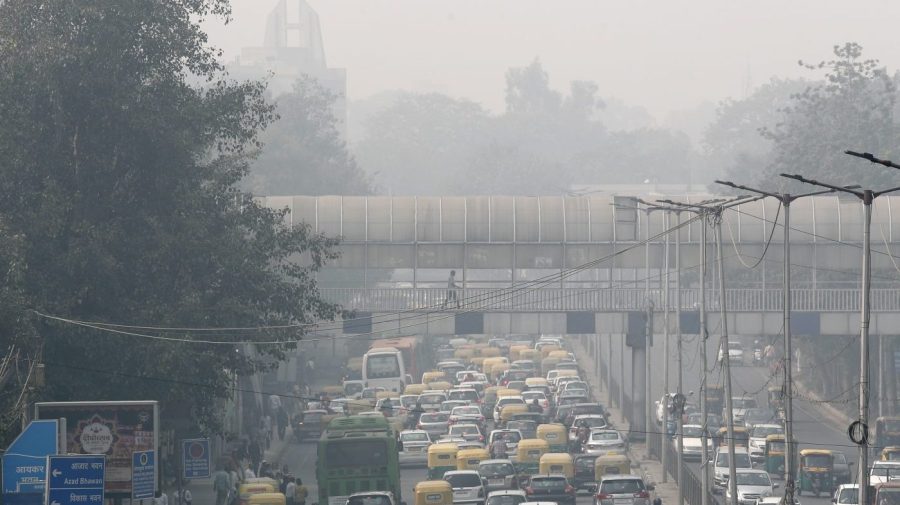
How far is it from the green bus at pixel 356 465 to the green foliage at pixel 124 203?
3.81 meters

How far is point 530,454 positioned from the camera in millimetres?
57594

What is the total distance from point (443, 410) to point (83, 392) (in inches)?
1170

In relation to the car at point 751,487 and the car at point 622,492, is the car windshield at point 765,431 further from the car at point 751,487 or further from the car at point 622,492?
the car at point 622,492

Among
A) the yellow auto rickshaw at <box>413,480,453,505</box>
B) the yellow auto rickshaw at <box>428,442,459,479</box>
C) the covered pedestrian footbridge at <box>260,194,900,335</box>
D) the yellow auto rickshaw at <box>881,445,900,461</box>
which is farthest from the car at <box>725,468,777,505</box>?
the covered pedestrian footbridge at <box>260,194,900,335</box>

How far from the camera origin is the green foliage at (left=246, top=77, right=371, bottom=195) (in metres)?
131

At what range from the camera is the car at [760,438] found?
61844mm

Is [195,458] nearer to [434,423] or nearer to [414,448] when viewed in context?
[414,448]

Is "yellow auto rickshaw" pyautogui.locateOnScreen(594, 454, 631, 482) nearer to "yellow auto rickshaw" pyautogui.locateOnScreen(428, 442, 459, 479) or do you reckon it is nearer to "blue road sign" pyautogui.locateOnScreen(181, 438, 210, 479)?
"yellow auto rickshaw" pyautogui.locateOnScreen(428, 442, 459, 479)

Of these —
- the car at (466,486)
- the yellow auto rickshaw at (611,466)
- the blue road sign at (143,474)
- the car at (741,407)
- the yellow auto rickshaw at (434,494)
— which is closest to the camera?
the blue road sign at (143,474)

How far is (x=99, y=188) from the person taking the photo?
47406mm

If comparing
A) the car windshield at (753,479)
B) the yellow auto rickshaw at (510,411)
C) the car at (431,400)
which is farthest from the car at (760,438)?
the car at (431,400)

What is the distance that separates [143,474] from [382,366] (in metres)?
50.2

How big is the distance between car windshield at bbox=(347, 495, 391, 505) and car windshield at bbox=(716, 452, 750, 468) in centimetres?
1560

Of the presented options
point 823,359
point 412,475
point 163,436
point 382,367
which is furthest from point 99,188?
point 823,359
